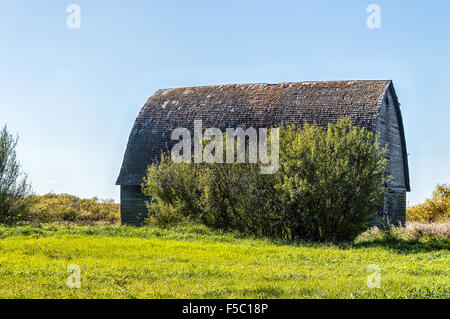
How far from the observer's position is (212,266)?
1175 centimetres

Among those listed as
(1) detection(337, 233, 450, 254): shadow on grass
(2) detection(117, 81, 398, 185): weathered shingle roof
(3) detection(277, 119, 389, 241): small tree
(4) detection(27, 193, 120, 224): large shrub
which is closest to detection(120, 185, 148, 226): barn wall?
(2) detection(117, 81, 398, 185): weathered shingle roof

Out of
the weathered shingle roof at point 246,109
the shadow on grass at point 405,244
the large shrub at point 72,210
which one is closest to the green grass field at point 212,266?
the shadow on grass at point 405,244

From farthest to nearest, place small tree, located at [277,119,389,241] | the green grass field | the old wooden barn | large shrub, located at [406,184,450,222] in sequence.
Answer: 1. large shrub, located at [406,184,450,222]
2. the old wooden barn
3. small tree, located at [277,119,389,241]
4. the green grass field

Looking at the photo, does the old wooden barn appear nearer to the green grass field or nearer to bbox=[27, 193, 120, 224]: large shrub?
bbox=[27, 193, 120, 224]: large shrub

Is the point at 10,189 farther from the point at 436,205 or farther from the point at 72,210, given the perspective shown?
the point at 436,205

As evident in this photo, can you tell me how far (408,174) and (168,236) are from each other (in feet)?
60.0

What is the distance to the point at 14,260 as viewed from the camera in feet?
42.3

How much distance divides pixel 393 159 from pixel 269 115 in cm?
730

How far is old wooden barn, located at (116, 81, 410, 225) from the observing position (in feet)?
92.2

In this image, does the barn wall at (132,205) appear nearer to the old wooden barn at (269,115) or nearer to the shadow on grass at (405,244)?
the old wooden barn at (269,115)

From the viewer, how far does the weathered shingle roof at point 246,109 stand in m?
28.0

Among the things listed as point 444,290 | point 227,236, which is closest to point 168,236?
point 227,236

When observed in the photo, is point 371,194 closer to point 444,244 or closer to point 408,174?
point 444,244

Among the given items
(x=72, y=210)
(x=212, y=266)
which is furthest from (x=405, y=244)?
(x=72, y=210)
